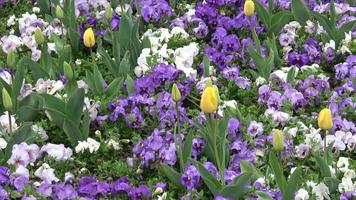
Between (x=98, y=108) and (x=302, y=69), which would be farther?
(x=302, y=69)

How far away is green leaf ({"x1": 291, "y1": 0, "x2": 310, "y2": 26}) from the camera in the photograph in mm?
4309

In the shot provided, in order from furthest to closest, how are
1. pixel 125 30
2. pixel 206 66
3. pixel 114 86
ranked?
1. pixel 125 30
2. pixel 206 66
3. pixel 114 86

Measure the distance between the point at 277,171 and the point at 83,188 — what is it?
0.80m

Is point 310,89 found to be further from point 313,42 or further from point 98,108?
point 98,108

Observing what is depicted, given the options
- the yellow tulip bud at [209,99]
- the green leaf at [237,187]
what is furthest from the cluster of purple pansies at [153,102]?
the yellow tulip bud at [209,99]

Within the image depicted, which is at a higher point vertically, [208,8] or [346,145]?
[208,8]

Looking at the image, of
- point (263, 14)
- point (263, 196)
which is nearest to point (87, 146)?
point (263, 196)

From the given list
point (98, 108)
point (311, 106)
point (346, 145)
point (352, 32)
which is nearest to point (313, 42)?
point (352, 32)

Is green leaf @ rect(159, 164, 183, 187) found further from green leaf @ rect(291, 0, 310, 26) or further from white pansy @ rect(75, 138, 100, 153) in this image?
green leaf @ rect(291, 0, 310, 26)

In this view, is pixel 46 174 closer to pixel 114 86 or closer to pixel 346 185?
pixel 114 86

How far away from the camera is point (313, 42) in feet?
13.6

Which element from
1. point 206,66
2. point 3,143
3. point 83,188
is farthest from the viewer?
point 206,66

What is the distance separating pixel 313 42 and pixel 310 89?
0.53 metres

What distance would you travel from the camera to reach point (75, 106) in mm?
3332
